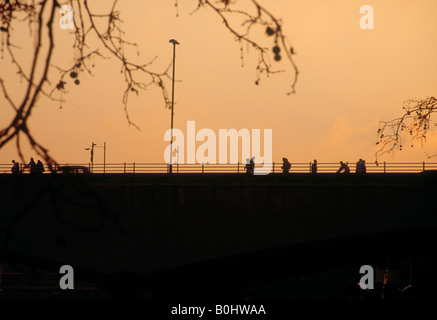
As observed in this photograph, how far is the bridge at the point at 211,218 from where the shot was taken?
2884 cm

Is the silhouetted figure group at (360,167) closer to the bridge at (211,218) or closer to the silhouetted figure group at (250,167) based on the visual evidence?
the bridge at (211,218)

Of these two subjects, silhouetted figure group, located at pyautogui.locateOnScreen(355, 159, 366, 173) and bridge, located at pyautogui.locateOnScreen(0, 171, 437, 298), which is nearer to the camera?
bridge, located at pyautogui.locateOnScreen(0, 171, 437, 298)

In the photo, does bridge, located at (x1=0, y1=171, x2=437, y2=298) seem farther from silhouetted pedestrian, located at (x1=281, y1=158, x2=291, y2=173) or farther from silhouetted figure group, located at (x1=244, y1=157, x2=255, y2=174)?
silhouetted pedestrian, located at (x1=281, y1=158, x2=291, y2=173)

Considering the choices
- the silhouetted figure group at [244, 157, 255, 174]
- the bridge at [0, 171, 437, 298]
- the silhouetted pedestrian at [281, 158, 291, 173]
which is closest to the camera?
the bridge at [0, 171, 437, 298]

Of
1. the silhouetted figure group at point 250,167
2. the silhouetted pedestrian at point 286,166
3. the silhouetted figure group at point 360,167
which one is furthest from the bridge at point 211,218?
the silhouetted figure group at point 360,167

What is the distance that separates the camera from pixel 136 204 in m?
30.2

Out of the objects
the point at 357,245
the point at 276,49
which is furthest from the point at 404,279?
the point at 276,49

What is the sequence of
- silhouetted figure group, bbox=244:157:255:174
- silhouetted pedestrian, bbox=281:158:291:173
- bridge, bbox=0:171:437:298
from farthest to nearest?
silhouetted figure group, bbox=244:157:255:174
silhouetted pedestrian, bbox=281:158:291:173
bridge, bbox=0:171:437:298

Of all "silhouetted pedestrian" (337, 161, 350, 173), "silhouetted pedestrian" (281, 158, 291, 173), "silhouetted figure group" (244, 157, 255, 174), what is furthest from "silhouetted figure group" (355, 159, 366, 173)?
"silhouetted figure group" (244, 157, 255, 174)

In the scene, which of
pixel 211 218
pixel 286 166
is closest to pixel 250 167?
pixel 286 166

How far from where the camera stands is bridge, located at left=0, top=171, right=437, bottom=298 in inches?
1136

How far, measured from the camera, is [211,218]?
29.7m

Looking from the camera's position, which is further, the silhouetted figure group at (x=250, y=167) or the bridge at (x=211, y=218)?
the silhouetted figure group at (x=250, y=167)

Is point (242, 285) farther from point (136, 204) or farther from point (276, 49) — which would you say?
point (276, 49)
